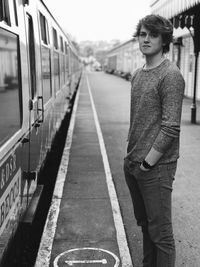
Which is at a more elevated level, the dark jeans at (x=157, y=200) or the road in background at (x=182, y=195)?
the dark jeans at (x=157, y=200)

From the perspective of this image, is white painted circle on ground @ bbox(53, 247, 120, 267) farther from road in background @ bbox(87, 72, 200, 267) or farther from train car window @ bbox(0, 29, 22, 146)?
train car window @ bbox(0, 29, 22, 146)

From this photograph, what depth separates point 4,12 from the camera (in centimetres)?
311

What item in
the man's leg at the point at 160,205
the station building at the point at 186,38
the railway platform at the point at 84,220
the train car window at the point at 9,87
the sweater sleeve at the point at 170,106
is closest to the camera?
the sweater sleeve at the point at 170,106

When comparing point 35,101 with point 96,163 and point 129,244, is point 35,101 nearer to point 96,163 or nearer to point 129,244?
point 129,244

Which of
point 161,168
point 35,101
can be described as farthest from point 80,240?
point 161,168

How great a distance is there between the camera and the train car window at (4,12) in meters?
3.02

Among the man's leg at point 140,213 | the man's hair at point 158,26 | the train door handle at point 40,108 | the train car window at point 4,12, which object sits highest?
the train car window at point 4,12

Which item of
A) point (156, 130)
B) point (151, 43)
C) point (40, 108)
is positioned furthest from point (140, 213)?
point (40, 108)

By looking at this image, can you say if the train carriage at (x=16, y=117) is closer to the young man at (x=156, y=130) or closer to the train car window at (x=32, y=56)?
the train car window at (x=32, y=56)

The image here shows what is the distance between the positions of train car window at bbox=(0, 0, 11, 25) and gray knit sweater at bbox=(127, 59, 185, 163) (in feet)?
3.55

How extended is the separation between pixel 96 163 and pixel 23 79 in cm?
416

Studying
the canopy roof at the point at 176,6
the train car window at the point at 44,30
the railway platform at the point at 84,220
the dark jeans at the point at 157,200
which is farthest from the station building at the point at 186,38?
the railway platform at the point at 84,220

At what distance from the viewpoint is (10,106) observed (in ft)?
10.8

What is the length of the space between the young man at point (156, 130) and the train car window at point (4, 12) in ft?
3.29
